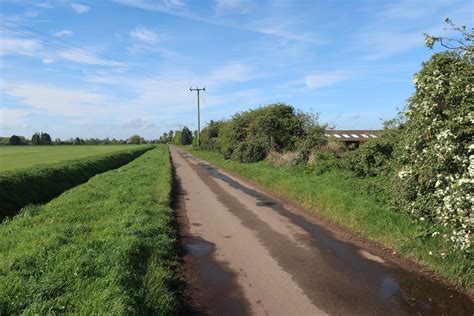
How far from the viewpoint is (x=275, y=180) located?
56.4ft

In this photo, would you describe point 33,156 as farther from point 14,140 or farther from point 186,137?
point 186,137

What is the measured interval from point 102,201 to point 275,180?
805cm

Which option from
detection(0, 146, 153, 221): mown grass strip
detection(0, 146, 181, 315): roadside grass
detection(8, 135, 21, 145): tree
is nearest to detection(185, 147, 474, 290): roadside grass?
detection(0, 146, 181, 315): roadside grass

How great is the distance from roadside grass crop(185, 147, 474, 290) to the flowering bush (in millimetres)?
311

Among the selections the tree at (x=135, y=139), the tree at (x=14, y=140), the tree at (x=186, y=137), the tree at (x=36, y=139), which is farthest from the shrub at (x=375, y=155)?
the tree at (x=135, y=139)

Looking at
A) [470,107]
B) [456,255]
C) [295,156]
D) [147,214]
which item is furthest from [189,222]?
[295,156]

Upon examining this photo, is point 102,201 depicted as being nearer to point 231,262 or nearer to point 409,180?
point 231,262

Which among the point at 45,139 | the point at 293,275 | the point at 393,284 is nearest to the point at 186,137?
the point at 45,139

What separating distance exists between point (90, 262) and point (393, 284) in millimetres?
4799

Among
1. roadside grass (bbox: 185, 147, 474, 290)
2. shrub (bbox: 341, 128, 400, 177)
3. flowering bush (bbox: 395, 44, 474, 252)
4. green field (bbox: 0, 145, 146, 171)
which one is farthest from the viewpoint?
green field (bbox: 0, 145, 146, 171)

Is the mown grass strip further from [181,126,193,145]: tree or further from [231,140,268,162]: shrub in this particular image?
[181,126,193,145]: tree

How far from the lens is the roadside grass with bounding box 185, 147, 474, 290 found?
617cm

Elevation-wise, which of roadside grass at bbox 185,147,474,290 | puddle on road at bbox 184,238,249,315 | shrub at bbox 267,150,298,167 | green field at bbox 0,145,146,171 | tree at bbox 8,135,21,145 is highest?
tree at bbox 8,135,21,145

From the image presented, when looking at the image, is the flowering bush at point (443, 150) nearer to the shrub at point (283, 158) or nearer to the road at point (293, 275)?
the road at point (293, 275)
